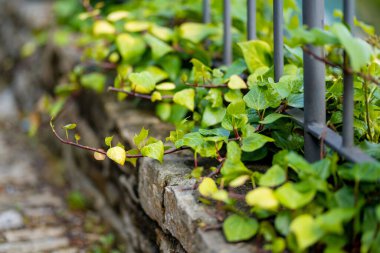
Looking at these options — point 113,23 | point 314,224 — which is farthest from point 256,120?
point 113,23

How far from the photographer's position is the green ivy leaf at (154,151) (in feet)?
5.39

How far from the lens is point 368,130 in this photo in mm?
1477

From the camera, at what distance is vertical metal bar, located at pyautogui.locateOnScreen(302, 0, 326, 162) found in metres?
1.39

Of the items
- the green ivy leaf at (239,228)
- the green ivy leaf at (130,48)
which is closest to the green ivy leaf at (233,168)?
the green ivy leaf at (239,228)

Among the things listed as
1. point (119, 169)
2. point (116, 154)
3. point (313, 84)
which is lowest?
point (119, 169)

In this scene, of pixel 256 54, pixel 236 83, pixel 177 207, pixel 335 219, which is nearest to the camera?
pixel 335 219

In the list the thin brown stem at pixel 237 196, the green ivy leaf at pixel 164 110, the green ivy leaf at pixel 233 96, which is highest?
the green ivy leaf at pixel 233 96

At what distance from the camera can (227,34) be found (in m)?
2.07

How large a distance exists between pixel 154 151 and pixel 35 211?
114 centimetres

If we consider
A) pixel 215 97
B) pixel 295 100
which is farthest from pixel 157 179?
pixel 295 100

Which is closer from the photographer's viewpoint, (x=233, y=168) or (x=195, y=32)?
(x=233, y=168)

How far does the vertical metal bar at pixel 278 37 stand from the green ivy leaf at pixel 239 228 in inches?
21.8

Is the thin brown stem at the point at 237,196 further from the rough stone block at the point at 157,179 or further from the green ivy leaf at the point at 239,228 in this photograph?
the rough stone block at the point at 157,179

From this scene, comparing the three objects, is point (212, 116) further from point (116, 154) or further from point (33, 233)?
point (33, 233)
